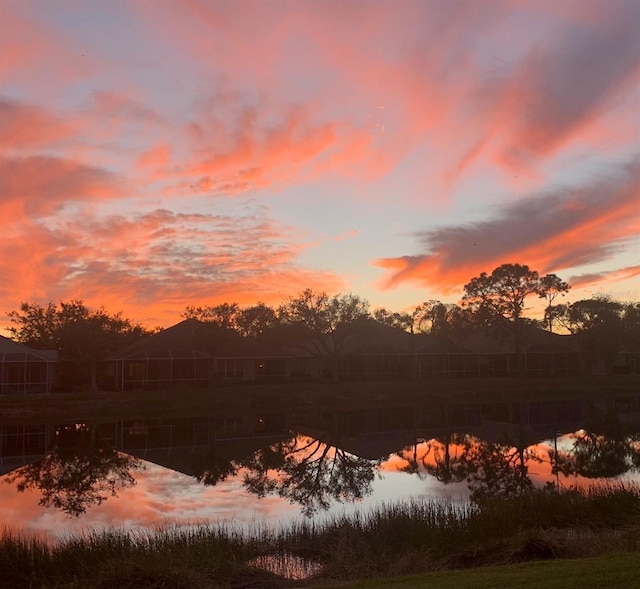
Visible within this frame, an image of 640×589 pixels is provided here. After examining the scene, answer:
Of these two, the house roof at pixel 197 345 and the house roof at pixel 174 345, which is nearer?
the house roof at pixel 197 345

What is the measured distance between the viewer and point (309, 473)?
25.8m

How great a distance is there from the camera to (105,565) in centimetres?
1209

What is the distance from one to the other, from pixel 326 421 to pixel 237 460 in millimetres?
13158

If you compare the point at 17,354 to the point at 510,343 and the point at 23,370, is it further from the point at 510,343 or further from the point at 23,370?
the point at 510,343

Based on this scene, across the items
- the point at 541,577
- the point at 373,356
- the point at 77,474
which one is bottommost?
the point at 541,577

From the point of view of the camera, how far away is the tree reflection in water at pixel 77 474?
21.8 meters

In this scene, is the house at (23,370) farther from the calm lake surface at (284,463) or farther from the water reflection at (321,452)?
the water reflection at (321,452)

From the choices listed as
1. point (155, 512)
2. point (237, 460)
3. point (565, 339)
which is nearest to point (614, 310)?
point (565, 339)

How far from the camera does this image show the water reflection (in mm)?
23359

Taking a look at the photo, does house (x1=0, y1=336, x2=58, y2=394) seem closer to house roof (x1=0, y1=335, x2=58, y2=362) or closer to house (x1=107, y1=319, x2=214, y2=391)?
house roof (x1=0, y1=335, x2=58, y2=362)

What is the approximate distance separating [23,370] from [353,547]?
4089 centimetres

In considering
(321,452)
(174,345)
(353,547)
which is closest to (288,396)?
(174,345)

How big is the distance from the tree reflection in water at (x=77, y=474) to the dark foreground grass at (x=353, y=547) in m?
6.95

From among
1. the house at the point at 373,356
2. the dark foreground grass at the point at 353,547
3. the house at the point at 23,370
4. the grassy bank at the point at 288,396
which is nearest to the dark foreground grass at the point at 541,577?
the dark foreground grass at the point at 353,547
